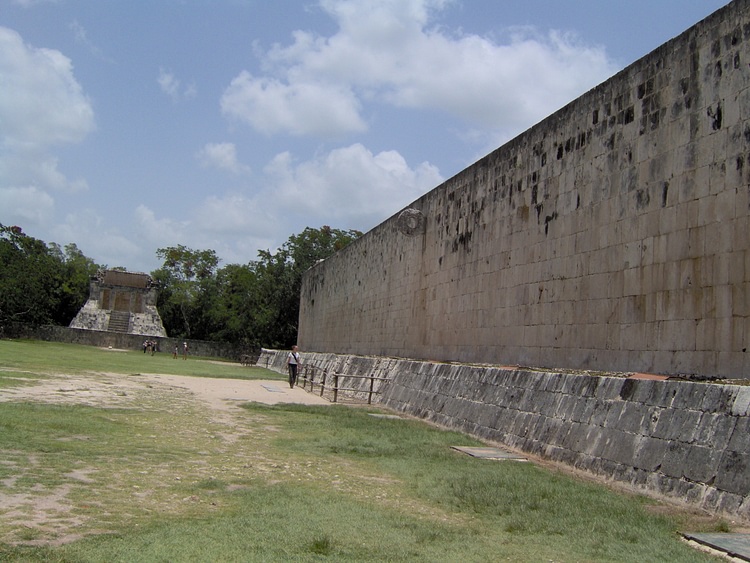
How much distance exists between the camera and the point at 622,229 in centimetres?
906

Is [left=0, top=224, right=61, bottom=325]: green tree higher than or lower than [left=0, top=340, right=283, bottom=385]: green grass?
higher

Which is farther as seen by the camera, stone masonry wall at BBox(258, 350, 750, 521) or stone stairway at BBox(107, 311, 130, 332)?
stone stairway at BBox(107, 311, 130, 332)

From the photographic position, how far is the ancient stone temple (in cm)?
5731

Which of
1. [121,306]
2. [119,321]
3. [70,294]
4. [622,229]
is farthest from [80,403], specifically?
[70,294]

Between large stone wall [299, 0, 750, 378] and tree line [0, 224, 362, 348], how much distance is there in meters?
32.4

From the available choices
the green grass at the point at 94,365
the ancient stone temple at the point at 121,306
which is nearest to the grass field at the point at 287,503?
the green grass at the point at 94,365

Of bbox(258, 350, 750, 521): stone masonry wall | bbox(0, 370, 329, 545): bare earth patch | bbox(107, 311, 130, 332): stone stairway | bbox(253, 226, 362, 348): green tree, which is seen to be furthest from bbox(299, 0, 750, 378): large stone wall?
bbox(107, 311, 130, 332): stone stairway

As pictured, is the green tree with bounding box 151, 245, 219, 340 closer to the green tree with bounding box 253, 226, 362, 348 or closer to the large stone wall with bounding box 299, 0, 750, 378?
the green tree with bounding box 253, 226, 362, 348

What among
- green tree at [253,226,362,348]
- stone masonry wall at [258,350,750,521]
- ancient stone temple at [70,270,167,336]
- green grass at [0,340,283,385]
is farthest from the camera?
ancient stone temple at [70,270,167,336]

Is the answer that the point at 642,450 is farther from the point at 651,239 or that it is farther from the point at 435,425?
the point at 435,425

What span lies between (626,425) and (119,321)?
55424 mm

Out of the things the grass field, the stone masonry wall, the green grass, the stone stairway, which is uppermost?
the stone stairway

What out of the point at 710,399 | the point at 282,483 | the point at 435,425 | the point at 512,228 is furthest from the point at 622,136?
the point at 282,483

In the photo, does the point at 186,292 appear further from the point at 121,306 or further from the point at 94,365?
the point at 94,365
